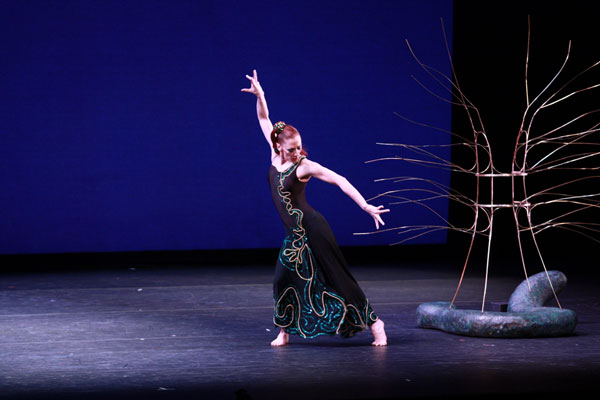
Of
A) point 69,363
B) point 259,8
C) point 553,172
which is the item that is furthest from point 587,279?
point 69,363

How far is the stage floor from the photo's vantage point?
354cm

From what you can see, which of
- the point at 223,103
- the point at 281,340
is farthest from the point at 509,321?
the point at 223,103

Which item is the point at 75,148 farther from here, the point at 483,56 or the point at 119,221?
the point at 483,56

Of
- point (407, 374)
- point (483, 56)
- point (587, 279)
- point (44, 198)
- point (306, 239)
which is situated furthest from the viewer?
point (483, 56)

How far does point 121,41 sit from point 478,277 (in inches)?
152

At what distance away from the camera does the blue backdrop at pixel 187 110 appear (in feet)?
27.1

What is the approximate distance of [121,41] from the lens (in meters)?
8.36

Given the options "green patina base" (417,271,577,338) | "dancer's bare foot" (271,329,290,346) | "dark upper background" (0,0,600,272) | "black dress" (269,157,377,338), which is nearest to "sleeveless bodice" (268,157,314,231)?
"black dress" (269,157,377,338)

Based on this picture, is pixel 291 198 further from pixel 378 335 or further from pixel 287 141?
pixel 378 335

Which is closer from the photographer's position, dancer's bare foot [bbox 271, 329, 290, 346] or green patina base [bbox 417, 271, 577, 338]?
dancer's bare foot [bbox 271, 329, 290, 346]

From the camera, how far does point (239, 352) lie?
429 centimetres

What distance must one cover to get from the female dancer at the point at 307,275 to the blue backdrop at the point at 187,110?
13.9 feet

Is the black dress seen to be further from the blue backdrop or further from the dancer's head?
the blue backdrop

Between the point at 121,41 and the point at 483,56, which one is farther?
the point at 483,56
